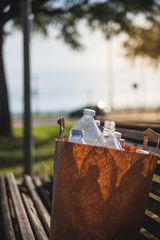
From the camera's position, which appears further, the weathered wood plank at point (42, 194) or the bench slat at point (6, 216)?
the weathered wood plank at point (42, 194)

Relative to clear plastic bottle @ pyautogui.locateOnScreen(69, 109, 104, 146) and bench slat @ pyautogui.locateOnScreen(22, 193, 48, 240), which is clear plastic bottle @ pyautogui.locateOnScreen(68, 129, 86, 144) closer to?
clear plastic bottle @ pyautogui.locateOnScreen(69, 109, 104, 146)

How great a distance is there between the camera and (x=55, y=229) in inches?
61.4

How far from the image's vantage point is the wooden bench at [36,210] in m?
1.91

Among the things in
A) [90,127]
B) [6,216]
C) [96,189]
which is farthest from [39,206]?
[96,189]

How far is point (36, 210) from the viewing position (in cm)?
275

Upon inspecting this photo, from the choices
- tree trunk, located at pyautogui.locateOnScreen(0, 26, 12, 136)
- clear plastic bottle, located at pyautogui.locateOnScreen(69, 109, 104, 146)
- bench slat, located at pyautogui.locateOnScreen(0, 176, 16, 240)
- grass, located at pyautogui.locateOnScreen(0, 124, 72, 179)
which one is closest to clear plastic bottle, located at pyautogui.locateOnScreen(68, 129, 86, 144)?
clear plastic bottle, located at pyautogui.locateOnScreen(69, 109, 104, 146)

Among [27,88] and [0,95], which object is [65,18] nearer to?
[0,95]

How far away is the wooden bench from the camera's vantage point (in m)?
1.91

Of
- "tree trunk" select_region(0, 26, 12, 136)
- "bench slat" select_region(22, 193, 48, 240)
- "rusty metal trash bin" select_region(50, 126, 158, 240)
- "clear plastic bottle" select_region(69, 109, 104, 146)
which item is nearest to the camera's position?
"rusty metal trash bin" select_region(50, 126, 158, 240)

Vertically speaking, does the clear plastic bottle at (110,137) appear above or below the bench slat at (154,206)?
above

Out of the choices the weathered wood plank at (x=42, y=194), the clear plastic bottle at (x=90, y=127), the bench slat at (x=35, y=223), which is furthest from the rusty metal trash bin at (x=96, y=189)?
the weathered wood plank at (x=42, y=194)

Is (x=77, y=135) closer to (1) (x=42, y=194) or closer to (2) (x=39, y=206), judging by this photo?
Answer: (2) (x=39, y=206)

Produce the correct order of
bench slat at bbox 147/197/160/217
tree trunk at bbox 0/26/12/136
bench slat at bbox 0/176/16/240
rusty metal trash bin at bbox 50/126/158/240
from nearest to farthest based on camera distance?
rusty metal trash bin at bbox 50/126/158/240 < bench slat at bbox 147/197/160/217 < bench slat at bbox 0/176/16/240 < tree trunk at bbox 0/26/12/136

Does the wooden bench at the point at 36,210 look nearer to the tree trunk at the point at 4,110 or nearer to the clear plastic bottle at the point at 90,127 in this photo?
the clear plastic bottle at the point at 90,127
